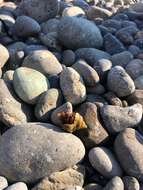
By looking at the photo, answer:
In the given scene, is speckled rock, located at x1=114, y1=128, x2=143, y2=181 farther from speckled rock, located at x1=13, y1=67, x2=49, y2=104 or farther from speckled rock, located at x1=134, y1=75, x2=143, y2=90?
speckled rock, located at x1=13, y1=67, x2=49, y2=104

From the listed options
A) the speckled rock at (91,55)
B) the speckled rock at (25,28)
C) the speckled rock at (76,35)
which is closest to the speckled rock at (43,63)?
the speckled rock at (91,55)

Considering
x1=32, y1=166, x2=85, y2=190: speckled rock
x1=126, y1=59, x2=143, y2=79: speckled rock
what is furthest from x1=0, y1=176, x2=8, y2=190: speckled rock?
x1=126, y1=59, x2=143, y2=79: speckled rock

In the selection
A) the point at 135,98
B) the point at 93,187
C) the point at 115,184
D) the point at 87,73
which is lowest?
the point at 93,187


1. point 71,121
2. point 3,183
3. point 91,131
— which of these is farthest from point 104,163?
point 3,183

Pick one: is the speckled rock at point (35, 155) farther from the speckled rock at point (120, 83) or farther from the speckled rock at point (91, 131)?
the speckled rock at point (120, 83)

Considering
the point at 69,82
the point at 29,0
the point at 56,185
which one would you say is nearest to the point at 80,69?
the point at 69,82

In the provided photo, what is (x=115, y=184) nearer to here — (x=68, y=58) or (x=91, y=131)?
(x=91, y=131)

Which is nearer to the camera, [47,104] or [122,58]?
[47,104]
